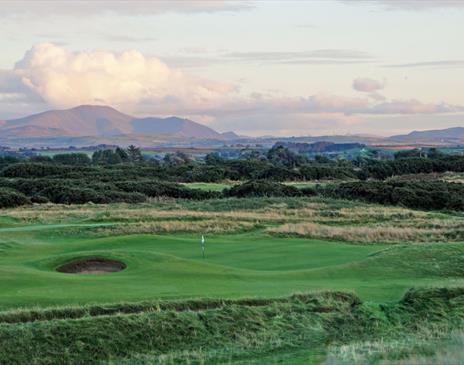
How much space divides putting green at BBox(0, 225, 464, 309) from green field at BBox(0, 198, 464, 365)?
0.15 ft

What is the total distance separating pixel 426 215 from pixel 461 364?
39282mm

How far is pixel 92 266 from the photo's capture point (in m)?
27.9

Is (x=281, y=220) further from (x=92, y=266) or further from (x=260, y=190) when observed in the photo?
(x=260, y=190)

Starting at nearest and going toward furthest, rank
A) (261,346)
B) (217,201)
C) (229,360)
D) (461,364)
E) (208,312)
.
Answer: (461,364)
(229,360)
(261,346)
(208,312)
(217,201)

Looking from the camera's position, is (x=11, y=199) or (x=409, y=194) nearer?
(x=11, y=199)

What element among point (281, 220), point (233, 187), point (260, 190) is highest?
point (233, 187)

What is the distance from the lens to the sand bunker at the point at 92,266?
27453 millimetres

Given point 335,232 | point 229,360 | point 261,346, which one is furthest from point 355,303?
point 335,232

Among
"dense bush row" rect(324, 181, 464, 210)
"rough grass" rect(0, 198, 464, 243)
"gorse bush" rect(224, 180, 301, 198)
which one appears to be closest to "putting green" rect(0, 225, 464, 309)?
"rough grass" rect(0, 198, 464, 243)

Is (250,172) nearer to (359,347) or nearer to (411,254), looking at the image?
(411,254)

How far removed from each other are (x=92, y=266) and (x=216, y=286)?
6686 mm

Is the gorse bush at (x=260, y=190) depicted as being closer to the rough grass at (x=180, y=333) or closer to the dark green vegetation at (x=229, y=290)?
the dark green vegetation at (x=229, y=290)

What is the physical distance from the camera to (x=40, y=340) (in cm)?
1766

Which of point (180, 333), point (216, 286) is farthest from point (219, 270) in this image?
point (180, 333)
